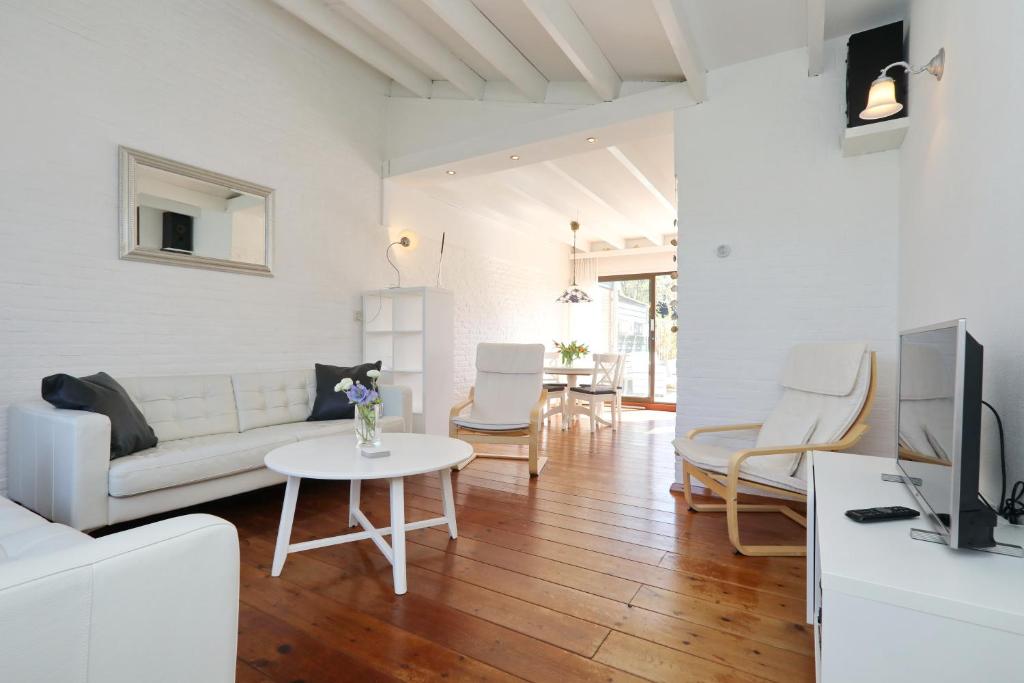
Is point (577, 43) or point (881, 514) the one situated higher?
point (577, 43)

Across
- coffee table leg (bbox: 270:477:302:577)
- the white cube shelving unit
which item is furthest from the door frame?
coffee table leg (bbox: 270:477:302:577)

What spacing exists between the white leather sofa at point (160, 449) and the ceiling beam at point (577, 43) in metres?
2.71

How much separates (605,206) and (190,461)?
5314 mm

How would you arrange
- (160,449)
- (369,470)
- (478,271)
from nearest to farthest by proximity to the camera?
Result: (369,470) → (160,449) → (478,271)

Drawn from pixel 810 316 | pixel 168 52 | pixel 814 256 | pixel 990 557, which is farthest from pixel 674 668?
pixel 168 52

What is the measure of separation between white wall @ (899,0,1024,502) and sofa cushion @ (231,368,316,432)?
3616 millimetres

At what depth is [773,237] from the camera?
124 inches

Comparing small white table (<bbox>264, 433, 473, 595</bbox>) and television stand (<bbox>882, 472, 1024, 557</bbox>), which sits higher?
television stand (<bbox>882, 472, 1024, 557</bbox>)

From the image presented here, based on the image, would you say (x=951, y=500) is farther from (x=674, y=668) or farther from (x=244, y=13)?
(x=244, y=13)

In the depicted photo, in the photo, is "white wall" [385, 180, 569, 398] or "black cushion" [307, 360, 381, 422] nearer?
"black cushion" [307, 360, 381, 422]

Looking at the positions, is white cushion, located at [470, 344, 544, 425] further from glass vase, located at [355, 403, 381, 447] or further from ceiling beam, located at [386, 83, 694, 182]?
glass vase, located at [355, 403, 381, 447]

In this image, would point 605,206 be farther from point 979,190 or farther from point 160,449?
point 160,449

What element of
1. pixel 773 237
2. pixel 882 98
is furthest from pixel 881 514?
pixel 773 237

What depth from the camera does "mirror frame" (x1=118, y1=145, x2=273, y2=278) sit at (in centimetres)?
294
